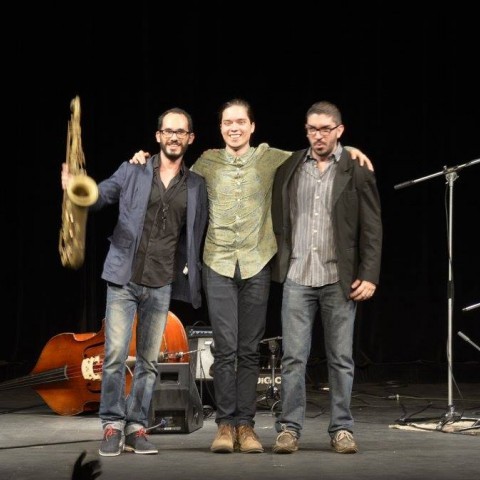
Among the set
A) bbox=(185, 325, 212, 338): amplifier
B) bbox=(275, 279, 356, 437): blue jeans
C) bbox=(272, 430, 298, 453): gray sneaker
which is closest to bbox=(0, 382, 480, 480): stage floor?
bbox=(272, 430, 298, 453): gray sneaker

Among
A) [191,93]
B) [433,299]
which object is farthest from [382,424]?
[191,93]

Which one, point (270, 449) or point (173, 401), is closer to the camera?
point (270, 449)

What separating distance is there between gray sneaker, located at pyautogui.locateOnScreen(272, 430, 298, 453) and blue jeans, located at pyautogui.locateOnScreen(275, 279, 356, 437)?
55 millimetres

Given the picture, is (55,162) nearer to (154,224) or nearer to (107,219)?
(107,219)

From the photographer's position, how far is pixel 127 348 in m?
4.22

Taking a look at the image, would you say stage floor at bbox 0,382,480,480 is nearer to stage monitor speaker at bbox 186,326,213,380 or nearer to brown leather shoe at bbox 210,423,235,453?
brown leather shoe at bbox 210,423,235,453

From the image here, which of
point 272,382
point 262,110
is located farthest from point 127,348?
point 262,110

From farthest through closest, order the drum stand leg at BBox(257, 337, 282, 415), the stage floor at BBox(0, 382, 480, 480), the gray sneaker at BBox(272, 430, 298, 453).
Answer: the drum stand leg at BBox(257, 337, 282, 415) → the gray sneaker at BBox(272, 430, 298, 453) → the stage floor at BBox(0, 382, 480, 480)

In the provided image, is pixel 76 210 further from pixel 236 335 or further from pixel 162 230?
pixel 236 335

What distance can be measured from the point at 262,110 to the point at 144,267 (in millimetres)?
3792

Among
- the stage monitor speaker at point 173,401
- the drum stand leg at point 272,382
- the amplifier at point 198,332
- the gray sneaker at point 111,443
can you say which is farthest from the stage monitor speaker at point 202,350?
the gray sneaker at point 111,443

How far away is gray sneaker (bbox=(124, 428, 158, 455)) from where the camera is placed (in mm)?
4188

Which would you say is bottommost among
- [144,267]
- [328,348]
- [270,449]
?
[270,449]

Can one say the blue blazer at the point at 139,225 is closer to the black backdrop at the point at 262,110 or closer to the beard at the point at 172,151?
the beard at the point at 172,151
